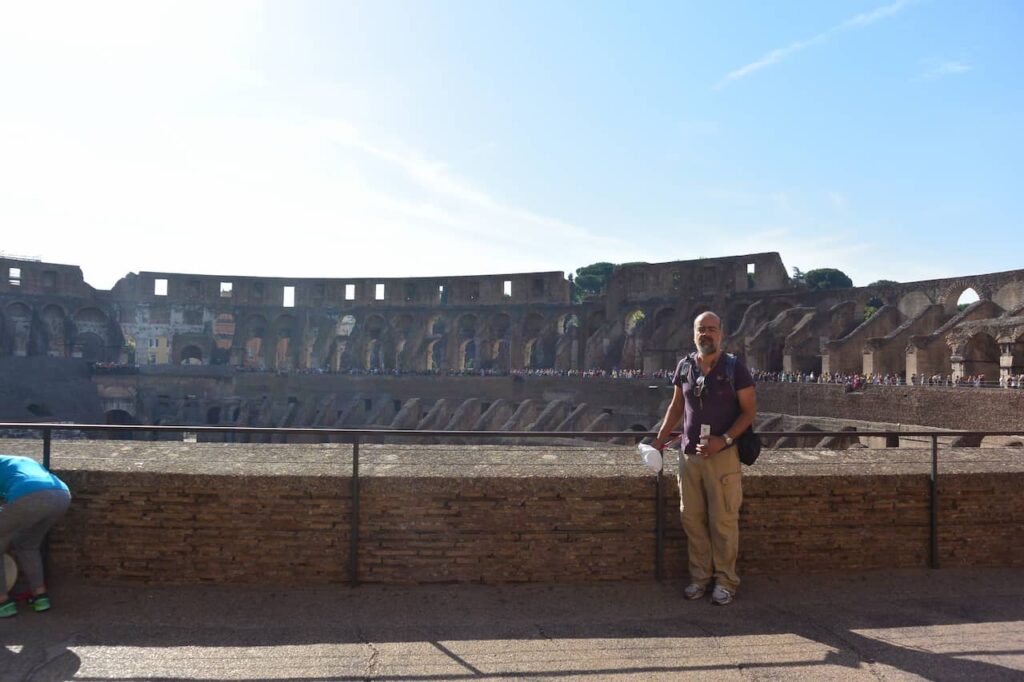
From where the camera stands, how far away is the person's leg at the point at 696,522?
4.14 m

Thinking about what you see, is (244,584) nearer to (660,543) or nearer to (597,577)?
(597,577)

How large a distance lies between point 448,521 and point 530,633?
90 cm

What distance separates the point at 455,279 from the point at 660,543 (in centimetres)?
3780

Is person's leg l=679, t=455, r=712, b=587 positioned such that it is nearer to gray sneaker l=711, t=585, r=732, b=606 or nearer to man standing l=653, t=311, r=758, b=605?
man standing l=653, t=311, r=758, b=605

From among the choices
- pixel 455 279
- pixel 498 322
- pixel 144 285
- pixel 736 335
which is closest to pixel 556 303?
pixel 498 322

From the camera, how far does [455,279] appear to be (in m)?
41.6

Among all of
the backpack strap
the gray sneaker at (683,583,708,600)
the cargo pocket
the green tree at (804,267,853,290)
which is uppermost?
the green tree at (804,267,853,290)

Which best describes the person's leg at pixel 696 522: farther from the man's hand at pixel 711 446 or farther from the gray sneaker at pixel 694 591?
the man's hand at pixel 711 446

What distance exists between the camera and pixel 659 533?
4359 millimetres

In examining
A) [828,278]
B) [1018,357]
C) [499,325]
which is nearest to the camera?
[1018,357]

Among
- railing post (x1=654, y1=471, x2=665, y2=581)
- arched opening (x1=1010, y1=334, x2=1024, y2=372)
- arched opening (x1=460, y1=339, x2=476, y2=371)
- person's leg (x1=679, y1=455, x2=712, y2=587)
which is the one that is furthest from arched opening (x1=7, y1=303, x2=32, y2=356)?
arched opening (x1=1010, y1=334, x2=1024, y2=372)

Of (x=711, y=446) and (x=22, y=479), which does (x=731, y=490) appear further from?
(x=22, y=479)

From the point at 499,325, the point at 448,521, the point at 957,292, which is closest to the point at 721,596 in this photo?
the point at 448,521

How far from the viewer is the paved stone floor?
3.21 metres
